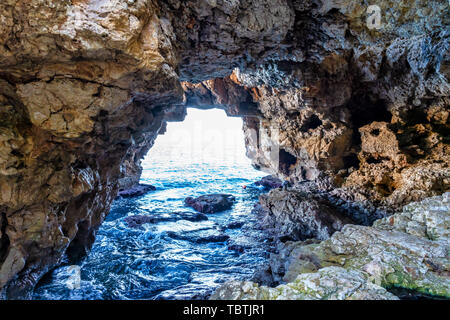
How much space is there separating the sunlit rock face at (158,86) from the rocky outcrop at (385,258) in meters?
4.03

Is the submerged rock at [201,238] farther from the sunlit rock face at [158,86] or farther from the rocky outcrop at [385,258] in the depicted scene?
the rocky outcrop at [385,258]

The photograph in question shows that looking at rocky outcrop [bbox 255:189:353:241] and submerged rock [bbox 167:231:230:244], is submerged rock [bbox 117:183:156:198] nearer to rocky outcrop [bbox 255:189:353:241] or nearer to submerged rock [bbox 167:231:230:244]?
submerged rock [bbox 167:231:230:244]

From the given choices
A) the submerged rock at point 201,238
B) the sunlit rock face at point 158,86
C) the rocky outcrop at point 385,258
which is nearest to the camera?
the rocky outcrop at point 385,258

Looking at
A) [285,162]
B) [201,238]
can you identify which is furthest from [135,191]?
[285,162]

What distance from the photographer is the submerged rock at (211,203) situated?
15.2 m

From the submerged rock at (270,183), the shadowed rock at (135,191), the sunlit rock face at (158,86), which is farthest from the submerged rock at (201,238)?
the submerged rock at (270,183)

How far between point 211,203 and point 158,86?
455 inches

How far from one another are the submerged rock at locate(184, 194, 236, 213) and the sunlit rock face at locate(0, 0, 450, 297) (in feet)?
22.9

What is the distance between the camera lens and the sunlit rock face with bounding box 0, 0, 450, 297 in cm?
403

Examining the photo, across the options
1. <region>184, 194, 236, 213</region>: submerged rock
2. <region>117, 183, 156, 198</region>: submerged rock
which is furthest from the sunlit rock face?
<region>117, 183, 156, 198</region>: submerged rock

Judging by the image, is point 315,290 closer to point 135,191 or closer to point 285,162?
point 285,162

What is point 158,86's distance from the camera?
515 centimetres
